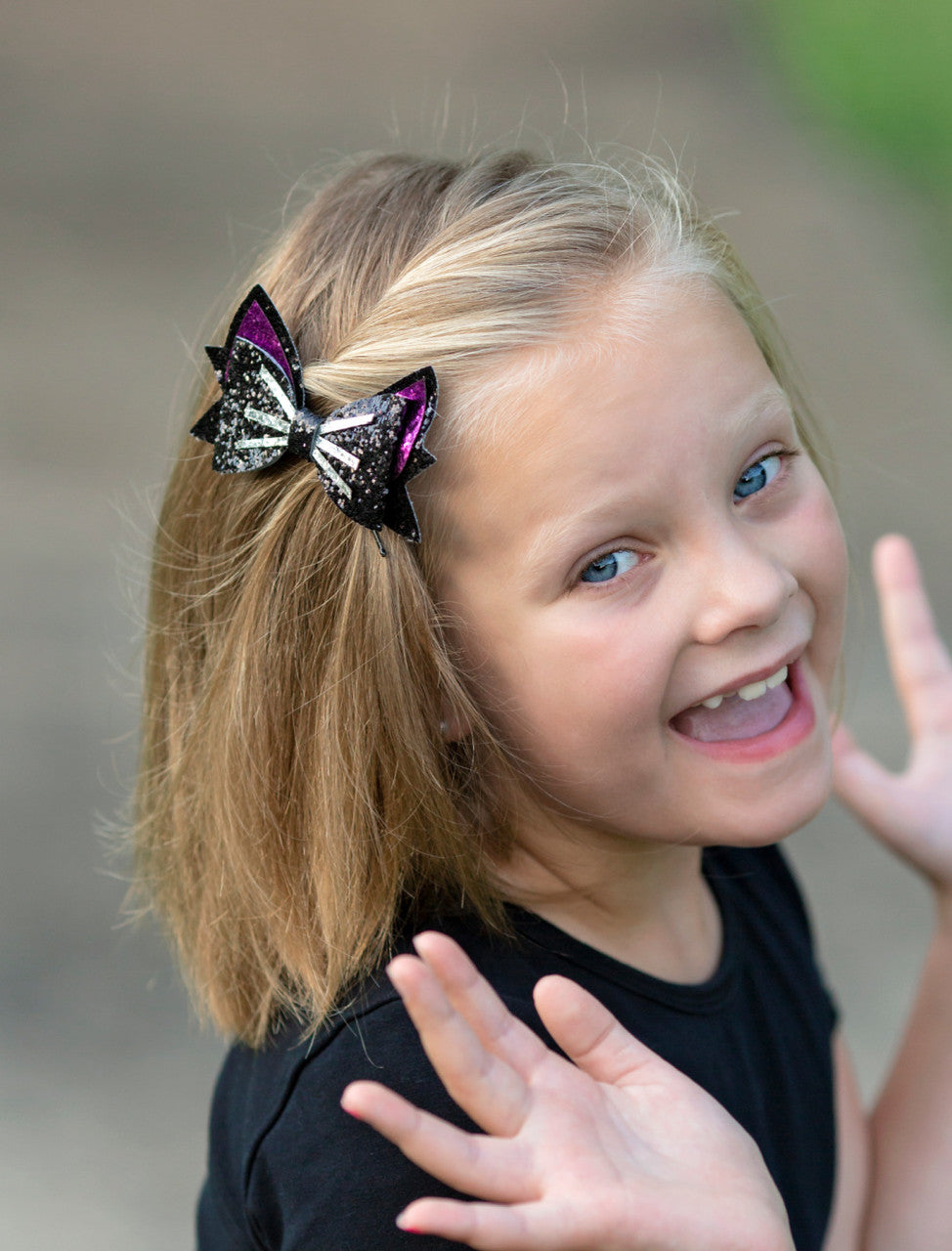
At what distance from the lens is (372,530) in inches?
53.7

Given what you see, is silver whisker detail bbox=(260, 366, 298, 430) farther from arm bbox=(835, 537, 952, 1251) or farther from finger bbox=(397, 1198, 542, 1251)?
arm bbox=(835, 537, 952, 1251)

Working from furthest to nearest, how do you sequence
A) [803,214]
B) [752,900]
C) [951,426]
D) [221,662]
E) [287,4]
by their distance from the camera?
[287,4] < [803,214] < [951,426] < [752,900] < [221,662]

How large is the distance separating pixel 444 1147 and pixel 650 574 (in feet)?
1.88

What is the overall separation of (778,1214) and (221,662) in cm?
79

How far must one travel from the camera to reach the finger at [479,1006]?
3.44ft

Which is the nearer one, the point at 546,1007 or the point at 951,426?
the point at 546,1007

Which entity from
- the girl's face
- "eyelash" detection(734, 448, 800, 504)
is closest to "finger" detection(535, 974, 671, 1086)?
the girl's face

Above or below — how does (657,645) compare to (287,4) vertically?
below

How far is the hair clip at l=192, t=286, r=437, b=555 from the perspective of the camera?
1312 millimetres

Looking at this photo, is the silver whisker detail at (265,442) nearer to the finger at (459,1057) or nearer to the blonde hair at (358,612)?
the blonde hair at (358,612)

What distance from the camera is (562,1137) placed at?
3.47ft

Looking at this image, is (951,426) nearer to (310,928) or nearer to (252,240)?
(252,240)

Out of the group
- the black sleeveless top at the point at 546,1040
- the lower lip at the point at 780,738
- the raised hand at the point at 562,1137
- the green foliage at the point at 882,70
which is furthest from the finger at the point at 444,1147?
the green foliage at the point at 882,70

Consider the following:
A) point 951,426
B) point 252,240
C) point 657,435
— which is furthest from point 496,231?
point 252,240
